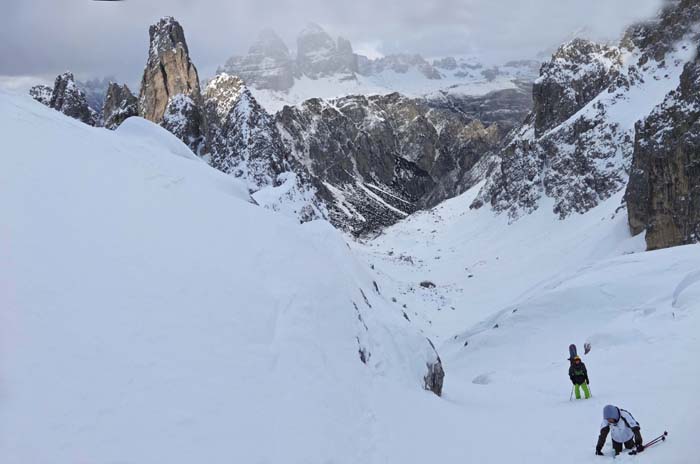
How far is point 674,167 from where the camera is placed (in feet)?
116

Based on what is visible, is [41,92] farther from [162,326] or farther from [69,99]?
[162,326]

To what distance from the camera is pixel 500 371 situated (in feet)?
71.1

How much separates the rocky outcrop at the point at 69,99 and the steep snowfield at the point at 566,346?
52688 mm

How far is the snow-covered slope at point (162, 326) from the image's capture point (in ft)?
24.0

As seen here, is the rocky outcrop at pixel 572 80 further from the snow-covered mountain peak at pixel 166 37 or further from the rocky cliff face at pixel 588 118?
the snow-covered mountain peak at pixel 166 37

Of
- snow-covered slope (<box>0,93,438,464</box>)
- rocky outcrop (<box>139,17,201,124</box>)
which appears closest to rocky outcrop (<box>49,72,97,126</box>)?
rocky outcrop (<box>139,17,201,124</box>)

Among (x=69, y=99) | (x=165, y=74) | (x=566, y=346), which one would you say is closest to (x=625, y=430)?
(x=566, y=346)

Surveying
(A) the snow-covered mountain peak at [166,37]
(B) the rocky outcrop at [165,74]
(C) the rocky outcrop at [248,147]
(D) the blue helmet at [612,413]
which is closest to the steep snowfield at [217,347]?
(D) the blue helmet at [612,413]

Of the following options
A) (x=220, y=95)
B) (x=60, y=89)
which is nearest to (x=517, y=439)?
(x=60, y=89)

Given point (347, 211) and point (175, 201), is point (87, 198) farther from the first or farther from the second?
point (347, 211)

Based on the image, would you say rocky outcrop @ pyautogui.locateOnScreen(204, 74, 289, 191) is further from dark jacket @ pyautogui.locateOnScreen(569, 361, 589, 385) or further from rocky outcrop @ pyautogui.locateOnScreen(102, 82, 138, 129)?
dark jacket @ pyautogui.locateOnScreen(569, 361, 589, 385)

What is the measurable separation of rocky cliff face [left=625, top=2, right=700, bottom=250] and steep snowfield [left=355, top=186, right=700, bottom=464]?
3.22m

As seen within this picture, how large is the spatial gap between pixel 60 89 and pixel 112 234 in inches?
3018

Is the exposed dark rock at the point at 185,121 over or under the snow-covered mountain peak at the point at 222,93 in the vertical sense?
under
